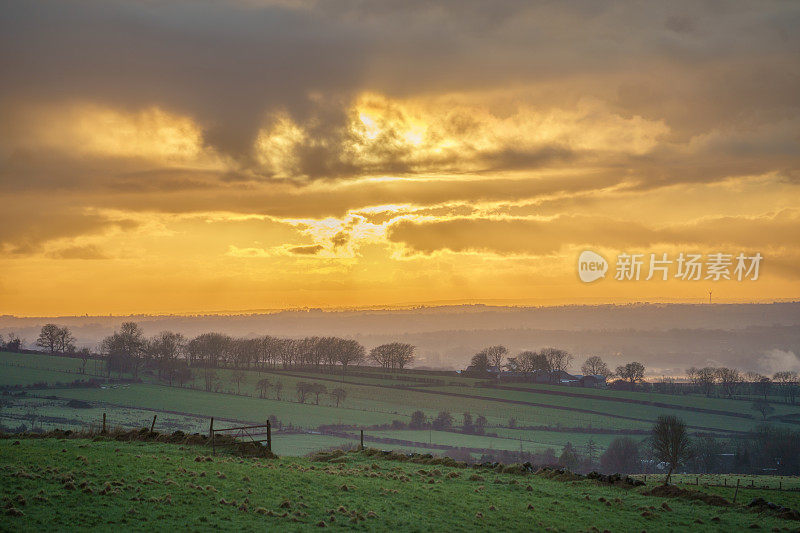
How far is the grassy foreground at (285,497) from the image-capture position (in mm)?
32344

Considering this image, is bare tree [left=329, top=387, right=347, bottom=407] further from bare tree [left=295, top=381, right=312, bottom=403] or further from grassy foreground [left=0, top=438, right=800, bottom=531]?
grassy foreground [left=0, top=438, right=800, bottom=531]

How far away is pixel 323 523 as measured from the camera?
110ft

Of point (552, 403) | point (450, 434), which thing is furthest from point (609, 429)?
point (450, 434)

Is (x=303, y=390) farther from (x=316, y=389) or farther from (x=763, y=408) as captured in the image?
(x=763, y=408)

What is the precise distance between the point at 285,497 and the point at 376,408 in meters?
136

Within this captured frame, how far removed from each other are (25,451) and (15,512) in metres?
15.8

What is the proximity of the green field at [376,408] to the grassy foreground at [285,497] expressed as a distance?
71.5 metres

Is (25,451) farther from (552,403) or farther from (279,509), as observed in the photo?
(552,403)

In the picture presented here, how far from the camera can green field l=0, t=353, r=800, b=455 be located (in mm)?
136875

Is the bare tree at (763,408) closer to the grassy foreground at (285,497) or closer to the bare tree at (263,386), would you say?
the bare tree at (263,386)

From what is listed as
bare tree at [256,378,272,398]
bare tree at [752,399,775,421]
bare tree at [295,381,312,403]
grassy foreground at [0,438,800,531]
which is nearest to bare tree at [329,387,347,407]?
bare tree at [295,381,312,403]

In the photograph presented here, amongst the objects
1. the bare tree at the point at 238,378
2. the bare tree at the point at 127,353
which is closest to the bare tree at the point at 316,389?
the bare tree at the point at 238,378

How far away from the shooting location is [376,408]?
17225 cm

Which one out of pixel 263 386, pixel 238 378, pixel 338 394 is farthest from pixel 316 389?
pixel 238 378
